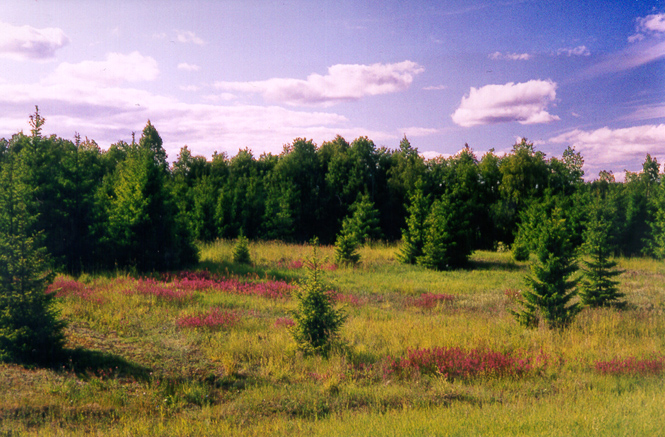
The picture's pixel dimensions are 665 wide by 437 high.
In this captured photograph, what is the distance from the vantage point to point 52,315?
7.09 m

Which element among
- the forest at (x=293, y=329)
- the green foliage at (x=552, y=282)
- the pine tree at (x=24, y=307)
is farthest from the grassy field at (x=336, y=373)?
the green foliage at (x=552, y=282)

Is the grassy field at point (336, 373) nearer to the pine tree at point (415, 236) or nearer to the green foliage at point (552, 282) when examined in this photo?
the green foliage at point (552, 282)

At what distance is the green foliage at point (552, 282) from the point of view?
996 cm

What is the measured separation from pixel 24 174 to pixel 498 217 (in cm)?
3496

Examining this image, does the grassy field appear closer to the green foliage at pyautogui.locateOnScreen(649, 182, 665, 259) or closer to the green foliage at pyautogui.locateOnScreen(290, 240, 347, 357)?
the green foliage at pyautogui.locateOnScreen(290, 240, 347, 357)

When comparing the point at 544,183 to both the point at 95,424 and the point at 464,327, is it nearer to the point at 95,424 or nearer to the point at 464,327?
the point at 464,327

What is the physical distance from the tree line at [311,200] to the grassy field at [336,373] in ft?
9.95

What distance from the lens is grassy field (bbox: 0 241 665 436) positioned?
5.10 meters

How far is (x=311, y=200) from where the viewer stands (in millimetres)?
43000

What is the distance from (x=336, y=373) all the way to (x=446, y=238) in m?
16.0

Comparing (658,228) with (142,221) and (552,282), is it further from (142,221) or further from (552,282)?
(142,221)

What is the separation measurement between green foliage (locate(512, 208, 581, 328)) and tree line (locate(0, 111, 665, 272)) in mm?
470

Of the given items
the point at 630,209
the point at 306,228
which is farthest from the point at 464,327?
the point at 306,228

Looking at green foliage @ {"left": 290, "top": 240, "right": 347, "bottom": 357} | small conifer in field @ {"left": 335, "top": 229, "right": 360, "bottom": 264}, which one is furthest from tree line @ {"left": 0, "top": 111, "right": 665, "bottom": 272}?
green foliage @ {"left": 290, "top": 240, "right": 347, "bottom": 357}
